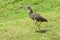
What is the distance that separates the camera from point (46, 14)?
1291 centimetres

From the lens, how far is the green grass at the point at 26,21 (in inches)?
389

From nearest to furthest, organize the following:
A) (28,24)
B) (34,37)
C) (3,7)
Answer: (34,37)
(28,24)
(3,7)

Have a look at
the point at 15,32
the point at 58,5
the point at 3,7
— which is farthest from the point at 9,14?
the point at 15,32

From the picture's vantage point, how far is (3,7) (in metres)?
15.1

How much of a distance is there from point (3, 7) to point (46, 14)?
3.11 meters

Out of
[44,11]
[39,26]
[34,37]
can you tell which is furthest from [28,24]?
[44,11]

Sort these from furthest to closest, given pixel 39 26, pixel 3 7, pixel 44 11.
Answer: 1. pixel 3 7
2. pixel 44 11
3. pixel 39 26

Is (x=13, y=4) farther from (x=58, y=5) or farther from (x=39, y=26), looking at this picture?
(x=39, y=26)

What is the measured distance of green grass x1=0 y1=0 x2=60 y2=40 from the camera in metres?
9.89

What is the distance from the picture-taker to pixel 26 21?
38.5 feet

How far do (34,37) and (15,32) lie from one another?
0.91m

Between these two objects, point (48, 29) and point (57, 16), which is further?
point (57, 16)

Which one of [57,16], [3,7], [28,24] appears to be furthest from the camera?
[3,7]

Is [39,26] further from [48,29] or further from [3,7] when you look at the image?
[3,7]
